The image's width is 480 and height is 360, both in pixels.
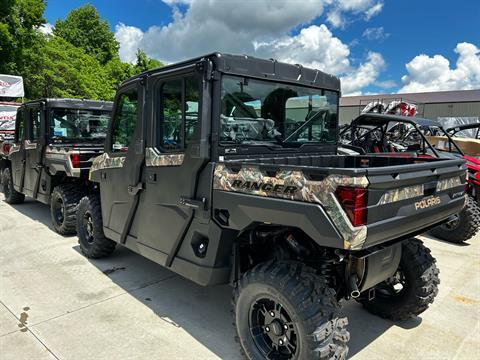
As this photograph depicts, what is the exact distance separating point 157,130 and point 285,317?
193 centimetres

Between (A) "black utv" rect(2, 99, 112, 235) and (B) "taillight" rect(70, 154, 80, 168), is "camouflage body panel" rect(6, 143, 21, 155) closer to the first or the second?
(A) "black utv" rect(2, 99, 112, 235)

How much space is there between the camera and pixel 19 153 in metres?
7.13

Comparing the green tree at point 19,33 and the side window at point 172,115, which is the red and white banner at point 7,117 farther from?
the side window at point 172,115

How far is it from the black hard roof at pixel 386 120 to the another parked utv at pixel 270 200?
9.95ft

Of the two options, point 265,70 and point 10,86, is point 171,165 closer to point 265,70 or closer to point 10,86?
point 265,70

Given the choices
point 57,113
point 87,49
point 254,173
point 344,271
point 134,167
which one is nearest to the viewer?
point 254,173

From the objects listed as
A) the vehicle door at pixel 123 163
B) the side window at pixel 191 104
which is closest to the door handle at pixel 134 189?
the vehicle door at pixel 123 163

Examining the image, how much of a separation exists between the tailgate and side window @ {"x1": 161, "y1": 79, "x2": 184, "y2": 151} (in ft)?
5.46

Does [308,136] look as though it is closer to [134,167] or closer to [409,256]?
[409,256]

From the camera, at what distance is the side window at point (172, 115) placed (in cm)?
321

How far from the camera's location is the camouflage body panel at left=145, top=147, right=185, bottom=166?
3164 millimetres

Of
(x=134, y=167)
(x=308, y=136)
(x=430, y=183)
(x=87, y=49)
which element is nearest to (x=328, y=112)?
(x=308, y=136)

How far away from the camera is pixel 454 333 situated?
129 inches

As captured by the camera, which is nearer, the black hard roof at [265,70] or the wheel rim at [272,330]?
the wheel rim at [272,330]
